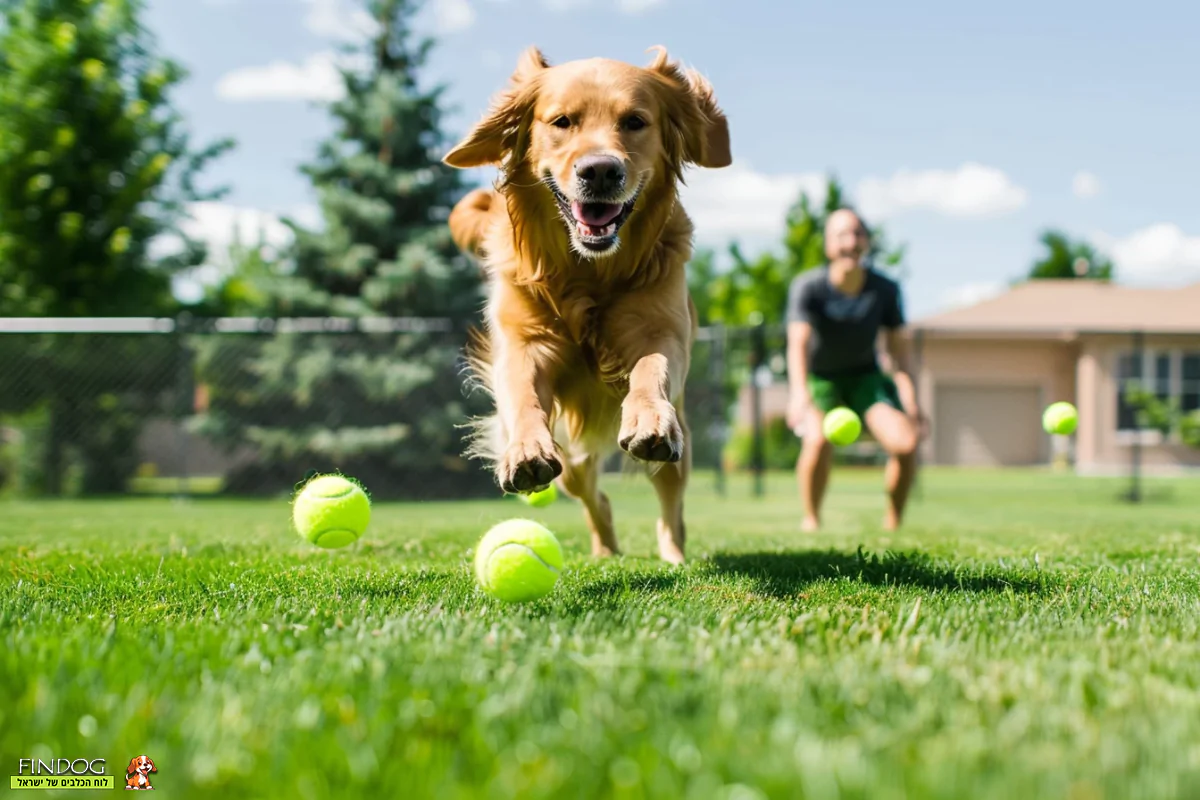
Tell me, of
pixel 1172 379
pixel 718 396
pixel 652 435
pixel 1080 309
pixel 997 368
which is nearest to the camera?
pixel 652 435

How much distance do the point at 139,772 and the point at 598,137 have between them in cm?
259

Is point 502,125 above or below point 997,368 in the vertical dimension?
below

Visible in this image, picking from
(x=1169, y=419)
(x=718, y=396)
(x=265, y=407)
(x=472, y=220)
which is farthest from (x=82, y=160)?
(x=1169, y=419)

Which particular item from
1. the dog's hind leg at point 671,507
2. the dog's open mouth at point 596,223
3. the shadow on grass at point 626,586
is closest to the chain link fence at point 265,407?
the dog's hind leg at point 671,507

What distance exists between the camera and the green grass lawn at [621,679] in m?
1.35

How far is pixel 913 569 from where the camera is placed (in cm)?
351

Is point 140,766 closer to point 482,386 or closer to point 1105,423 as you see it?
point 482,386

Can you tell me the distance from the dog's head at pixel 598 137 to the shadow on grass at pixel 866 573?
135 centimetres

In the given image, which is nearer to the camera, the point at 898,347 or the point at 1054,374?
the point at 898,347

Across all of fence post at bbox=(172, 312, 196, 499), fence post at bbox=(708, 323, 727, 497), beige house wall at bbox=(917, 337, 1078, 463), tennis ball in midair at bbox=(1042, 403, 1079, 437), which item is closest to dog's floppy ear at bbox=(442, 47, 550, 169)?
tennis ball in midair at bbox=(1042, 403, 1079, 437)

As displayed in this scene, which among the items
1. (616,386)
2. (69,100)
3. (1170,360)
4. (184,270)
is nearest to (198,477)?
(184,270)

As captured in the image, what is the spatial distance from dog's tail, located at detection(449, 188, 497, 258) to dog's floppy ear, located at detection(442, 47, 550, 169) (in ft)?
2.37

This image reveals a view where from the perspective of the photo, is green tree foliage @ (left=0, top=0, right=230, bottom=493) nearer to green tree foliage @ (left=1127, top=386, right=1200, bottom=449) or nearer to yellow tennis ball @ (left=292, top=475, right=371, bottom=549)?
yellow tennis ball @ (left=292, top=475, right=371, bottom=549)

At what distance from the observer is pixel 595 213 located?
3355mm
